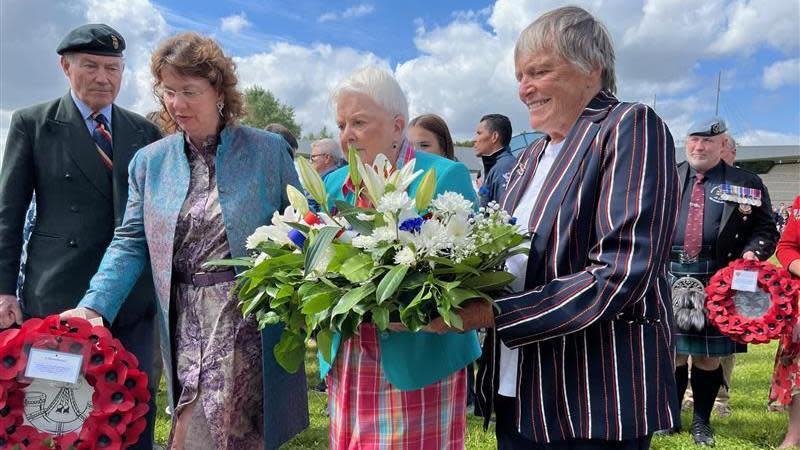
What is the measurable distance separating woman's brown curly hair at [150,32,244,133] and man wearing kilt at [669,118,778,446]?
11.2 feet

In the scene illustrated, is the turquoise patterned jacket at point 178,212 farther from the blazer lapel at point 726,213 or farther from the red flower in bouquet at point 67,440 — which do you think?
the blazer lapel at point 726,213

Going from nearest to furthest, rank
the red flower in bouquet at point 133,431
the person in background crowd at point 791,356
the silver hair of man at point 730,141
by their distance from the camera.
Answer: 1. the red flower in bouquet at point 133,431
2. the person in background crowd at point 791,356
3. the silver hair of man at point 730,141

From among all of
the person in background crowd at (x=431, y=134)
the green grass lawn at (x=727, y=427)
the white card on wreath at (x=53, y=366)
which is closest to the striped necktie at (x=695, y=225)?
the green grass lawn at (x=727, y=427)

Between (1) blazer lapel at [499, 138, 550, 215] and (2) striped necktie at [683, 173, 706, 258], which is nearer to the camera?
(1) blazer lapel at [499, 138, 550, 215]

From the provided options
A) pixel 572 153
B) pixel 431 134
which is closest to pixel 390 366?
pixel 572 153

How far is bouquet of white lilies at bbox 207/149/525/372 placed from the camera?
155 centimetres

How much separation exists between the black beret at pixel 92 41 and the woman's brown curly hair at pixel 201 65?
2.21 ft

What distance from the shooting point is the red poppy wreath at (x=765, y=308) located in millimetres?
4055

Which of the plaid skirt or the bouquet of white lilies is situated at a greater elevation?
the bouquet of white lilies

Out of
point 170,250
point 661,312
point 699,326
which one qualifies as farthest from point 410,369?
point 699,326

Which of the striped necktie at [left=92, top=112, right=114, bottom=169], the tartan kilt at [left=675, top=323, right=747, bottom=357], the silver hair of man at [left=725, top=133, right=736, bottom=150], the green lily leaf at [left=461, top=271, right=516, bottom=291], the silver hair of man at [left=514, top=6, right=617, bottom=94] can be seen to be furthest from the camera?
the silver hair of man at [left=725, top=133, right=736, bottom=150]

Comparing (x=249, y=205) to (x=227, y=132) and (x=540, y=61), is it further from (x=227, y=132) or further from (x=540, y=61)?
(x=540, y=61)

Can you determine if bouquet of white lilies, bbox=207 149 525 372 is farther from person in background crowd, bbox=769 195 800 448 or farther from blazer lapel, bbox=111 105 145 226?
person in background crowd, bbox=769 195 800 448

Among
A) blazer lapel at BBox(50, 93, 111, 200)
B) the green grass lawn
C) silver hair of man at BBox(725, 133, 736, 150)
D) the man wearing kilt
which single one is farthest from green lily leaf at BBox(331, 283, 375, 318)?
silver hair of man at BBox(725, 133, 736, 150)
